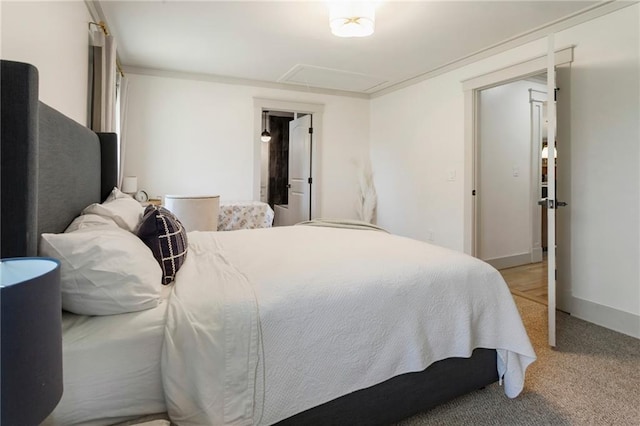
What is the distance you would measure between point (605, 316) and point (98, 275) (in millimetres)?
3311

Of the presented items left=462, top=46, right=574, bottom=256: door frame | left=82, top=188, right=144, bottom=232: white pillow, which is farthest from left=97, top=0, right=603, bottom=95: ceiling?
left=82, top=188, right=144, bottom=232: white pillow

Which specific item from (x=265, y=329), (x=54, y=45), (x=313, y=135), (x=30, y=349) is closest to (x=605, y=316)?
(x=265, y=329)

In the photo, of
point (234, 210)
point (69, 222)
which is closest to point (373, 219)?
point (234, 210)

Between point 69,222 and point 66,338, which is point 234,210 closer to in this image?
point 69,222

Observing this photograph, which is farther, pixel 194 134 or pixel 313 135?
pixel 313 135

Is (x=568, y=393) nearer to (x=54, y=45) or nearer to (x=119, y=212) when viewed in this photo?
(x=119, y=212)

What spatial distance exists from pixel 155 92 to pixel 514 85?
4.42 meters

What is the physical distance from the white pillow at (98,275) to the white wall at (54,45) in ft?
2.95

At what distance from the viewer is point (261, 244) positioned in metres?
2.16

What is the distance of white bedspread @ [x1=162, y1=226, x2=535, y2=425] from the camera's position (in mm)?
1086

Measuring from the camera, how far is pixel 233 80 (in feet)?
15.0

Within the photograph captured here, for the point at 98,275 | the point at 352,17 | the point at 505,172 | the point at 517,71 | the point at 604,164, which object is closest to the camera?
the point at 98,275

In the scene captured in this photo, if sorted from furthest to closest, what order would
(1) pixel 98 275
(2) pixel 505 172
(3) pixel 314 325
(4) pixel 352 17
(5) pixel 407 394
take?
(2) pixel 505 172, (4) pixel 352 17, (5) pixel 407 394, (3) pixel 314 325, (1) pixel 98 275

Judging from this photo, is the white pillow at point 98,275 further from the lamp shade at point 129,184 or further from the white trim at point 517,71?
the white trim at point 517,71
